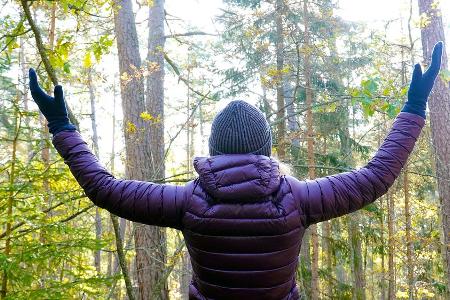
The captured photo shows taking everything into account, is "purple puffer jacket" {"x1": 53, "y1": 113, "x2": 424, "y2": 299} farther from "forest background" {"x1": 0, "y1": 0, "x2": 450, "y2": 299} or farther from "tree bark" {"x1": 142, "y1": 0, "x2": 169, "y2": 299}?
"tree bark" {"x1": 142, "y1": 0, "x2": 169, "y2": 299}

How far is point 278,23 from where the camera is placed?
877cm

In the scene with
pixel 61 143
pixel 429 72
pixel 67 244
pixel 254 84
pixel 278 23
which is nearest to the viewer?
pixel 61 143

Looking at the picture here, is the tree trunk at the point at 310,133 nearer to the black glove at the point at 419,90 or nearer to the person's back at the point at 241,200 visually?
the black glove at the point at 419,90

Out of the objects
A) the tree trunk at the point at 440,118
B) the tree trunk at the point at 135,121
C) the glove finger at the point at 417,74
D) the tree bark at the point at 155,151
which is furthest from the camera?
the tree trunk at the point at 440,118

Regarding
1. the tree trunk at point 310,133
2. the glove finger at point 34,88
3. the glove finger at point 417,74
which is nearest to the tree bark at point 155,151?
the tree trunk at point 310,133

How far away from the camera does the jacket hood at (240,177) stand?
159 cm

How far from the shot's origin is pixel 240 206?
5.28 feet

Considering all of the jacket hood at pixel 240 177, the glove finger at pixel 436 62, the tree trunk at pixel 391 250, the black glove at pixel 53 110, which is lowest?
the tree trunk at pixel 391 250

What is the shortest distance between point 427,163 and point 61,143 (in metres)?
12.6

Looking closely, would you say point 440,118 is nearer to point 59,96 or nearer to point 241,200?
point 241,200

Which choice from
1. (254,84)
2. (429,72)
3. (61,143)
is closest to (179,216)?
(61,143)

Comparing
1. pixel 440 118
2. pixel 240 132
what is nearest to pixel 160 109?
pixel 440 118

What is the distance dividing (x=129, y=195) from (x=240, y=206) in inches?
17.2

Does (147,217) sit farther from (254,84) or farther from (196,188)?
(254,84)
